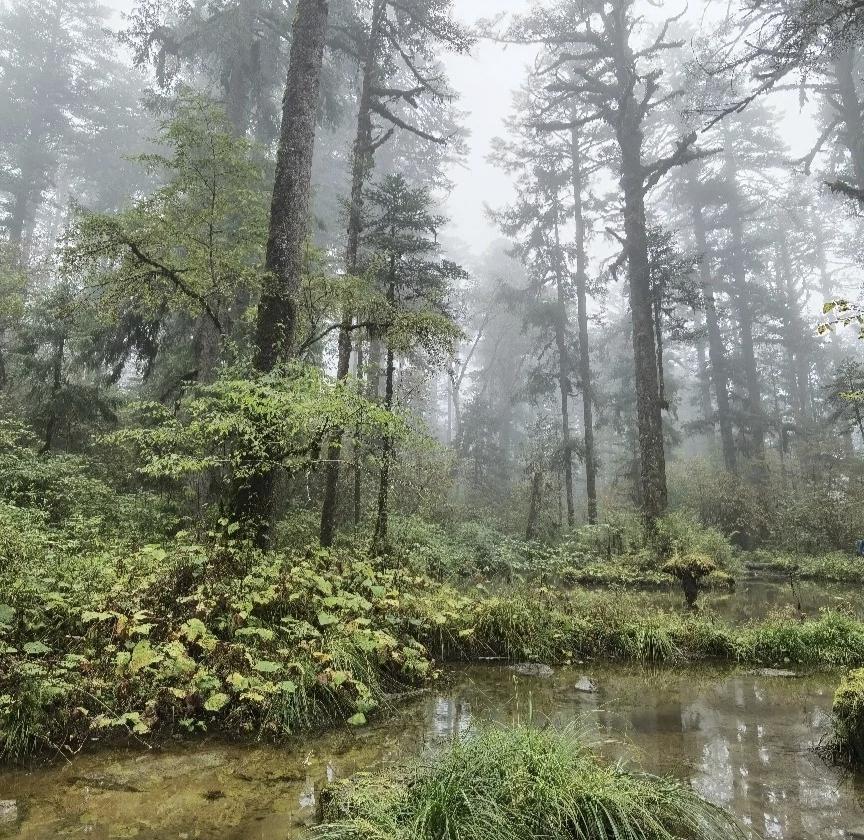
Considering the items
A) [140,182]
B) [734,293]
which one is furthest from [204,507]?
[734,293]

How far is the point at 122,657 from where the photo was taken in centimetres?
420

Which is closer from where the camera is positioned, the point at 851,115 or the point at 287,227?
the point at 287,227

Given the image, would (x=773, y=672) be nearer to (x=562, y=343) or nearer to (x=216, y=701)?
(x=216, y=701)

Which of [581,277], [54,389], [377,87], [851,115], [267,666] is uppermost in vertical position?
[851,115]

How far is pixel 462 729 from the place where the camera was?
180 inches

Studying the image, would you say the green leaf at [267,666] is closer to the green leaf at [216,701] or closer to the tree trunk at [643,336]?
Result: the green leaf at [216,701]

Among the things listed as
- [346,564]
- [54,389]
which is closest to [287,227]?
[346,564]

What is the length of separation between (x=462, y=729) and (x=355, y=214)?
32.9 ft

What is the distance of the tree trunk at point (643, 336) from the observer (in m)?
14.6

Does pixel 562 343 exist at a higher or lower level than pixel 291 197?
higher

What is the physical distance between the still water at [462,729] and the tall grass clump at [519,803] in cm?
46

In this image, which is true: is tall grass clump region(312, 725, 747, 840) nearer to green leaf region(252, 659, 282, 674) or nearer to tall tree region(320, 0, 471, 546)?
green leaf region(252, 659, 282, 674)

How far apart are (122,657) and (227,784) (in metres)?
1.36

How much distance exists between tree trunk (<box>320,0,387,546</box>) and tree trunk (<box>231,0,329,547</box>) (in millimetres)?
1454
